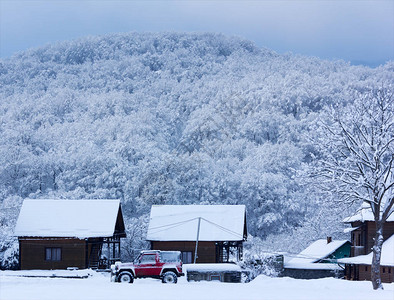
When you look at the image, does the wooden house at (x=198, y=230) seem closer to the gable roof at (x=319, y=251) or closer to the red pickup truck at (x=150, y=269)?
the gable roof at (x=319, y=251)

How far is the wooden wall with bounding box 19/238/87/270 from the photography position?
42.4 metres

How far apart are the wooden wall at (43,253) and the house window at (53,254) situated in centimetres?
24

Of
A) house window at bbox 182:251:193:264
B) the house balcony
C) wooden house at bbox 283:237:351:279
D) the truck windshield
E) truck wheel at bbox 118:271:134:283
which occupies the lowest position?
wooden house at bbox 283:237:351:279

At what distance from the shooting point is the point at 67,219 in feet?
145

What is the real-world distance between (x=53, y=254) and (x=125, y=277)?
15.6m

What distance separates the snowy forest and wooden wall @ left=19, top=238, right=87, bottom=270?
A: 158 inches

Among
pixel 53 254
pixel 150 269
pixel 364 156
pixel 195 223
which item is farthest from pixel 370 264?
pixel 53 254

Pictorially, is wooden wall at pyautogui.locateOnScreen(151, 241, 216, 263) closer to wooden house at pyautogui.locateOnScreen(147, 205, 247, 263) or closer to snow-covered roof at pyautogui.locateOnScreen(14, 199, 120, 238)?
wooden house at pyautogui.locateOnScreen(147, 205, 247, 263)

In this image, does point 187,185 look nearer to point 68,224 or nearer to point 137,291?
point 68,224

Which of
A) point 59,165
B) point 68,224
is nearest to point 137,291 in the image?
point 68,224

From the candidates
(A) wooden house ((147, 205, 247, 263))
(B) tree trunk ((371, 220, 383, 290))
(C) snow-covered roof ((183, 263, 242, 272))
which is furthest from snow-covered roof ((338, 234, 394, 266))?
(B) tree trunk ((371, 220, 383, 290))

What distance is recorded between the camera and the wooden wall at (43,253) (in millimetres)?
42375

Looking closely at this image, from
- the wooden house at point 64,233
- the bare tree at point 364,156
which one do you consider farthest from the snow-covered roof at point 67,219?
the bare tree at point 364,156

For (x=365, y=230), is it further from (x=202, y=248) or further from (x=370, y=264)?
(x=202, y=248)
